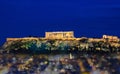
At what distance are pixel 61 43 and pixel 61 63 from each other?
36.4 inches

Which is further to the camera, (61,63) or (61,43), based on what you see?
(61,43)

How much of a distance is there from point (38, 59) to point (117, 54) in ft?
5.04

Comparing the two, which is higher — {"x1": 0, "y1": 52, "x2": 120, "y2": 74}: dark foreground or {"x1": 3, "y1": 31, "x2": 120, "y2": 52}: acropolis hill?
{"x1": 3, "y1": 31, "x2": 120, "y2": 52}: acropolis hill

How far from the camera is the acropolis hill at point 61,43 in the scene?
1072cm

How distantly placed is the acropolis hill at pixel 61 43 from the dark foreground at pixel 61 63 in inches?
9.1

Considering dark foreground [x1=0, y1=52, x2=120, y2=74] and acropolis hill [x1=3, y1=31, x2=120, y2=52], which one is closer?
dark foreground [x1=0, y1=52, x2=120, y2=74]

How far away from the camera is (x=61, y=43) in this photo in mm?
10969

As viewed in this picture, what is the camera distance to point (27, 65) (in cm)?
1002

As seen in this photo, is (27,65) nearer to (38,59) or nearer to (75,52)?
(38,59)

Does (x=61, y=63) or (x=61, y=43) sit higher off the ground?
(x=61, y=43)

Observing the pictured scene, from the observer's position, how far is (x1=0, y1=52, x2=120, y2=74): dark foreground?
9.77 metres

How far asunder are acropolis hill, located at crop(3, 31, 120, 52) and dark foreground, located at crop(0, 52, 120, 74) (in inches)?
9.1

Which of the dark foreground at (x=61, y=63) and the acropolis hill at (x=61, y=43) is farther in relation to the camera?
the acropolis hill at (x=61, y=43)

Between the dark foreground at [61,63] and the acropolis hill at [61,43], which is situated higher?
the acropolis hill at [61,43]
